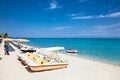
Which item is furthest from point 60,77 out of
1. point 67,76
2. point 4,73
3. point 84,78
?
point 4,73

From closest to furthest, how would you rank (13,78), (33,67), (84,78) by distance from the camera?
(13,78), (84,78), (33,67)

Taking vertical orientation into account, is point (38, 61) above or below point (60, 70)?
above

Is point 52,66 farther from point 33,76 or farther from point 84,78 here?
point 84,78

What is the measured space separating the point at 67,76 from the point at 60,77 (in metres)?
0.43

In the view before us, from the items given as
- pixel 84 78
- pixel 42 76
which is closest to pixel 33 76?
pixel 42 76

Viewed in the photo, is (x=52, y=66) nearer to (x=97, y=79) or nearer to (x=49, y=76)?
(x=49, y=76)

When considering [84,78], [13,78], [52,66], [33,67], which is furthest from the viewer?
[52,66]

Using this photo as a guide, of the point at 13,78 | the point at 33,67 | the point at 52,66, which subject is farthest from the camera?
the point at 52,66

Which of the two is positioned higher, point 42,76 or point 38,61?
point 38,61

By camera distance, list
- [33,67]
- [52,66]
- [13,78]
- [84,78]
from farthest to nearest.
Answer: [52,66], [33,67], [84,78], [13,78]

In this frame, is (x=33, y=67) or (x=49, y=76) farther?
(x=33, y=67)

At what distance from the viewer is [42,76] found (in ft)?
24.9

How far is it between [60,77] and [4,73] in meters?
2.89

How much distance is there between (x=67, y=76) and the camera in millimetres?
7836
